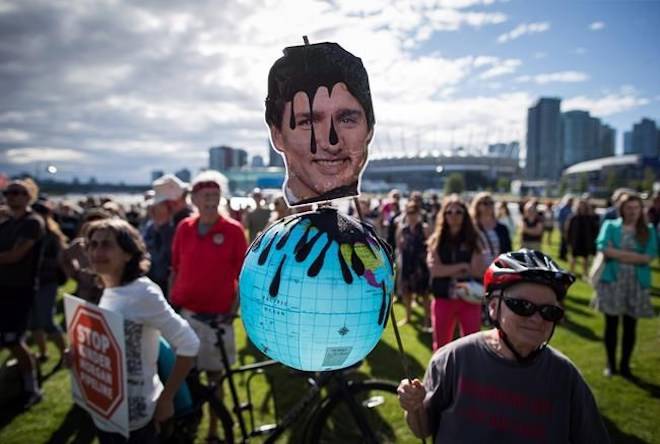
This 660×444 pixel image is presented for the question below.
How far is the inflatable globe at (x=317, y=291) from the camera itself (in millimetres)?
1176

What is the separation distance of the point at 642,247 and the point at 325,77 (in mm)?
4380

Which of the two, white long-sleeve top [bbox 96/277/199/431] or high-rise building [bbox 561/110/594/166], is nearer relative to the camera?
white long-sleeve top [bbox 96/277/199/431]

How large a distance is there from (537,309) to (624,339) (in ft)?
12.2

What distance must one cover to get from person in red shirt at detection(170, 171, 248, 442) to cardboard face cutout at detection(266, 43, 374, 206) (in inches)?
83.3

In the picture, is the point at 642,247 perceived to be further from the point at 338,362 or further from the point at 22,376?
the point at 22,376

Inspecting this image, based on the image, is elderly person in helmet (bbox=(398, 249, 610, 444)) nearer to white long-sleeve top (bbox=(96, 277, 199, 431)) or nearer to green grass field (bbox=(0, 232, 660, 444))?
white long-sleeve top (bbox=(96, 277, 199, 431))

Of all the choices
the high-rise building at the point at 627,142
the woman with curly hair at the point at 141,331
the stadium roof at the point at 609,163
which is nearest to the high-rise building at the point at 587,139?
the stadium roof at the point at 609,163

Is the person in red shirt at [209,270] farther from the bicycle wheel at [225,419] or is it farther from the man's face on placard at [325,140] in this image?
the man's face on placard at [325,140]

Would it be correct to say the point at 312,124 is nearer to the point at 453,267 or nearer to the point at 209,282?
the point at 209,282

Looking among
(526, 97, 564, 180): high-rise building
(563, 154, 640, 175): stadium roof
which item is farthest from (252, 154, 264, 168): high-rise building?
(563, 154, 640, 175): stadium roof

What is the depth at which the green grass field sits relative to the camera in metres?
3.59

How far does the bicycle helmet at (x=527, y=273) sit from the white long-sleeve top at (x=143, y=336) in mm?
1552

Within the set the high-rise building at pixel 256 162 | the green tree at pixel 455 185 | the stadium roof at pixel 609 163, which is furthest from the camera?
the stadium roof at pixel 609 163

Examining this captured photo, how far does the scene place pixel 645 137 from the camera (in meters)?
101
